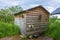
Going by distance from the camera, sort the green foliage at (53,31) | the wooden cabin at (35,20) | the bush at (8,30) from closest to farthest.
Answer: the green foliage at (53,31) → the wooden cabin at (35,20) → the bush at (8,30)

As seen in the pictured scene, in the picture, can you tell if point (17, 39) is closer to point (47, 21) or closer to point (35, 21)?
point (35, 21)

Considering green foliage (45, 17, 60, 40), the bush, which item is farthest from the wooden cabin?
the bush

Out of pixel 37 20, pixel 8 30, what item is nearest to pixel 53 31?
pixel 37 20

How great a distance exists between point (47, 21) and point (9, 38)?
3.43 metres

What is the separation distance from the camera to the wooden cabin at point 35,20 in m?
12.5

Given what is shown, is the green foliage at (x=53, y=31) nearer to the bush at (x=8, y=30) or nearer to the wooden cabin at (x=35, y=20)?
the wooden cabin at (x=35, y=20)

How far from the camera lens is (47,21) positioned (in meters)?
13.3

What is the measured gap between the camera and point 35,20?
1283cm

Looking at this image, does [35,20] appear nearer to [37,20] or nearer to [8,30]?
[37,20]

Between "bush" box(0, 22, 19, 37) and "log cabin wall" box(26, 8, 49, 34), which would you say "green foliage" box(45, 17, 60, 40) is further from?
"bush" box(0, 22, 19, 37)

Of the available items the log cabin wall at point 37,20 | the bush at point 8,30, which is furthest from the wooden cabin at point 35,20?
the bush at point 8,30

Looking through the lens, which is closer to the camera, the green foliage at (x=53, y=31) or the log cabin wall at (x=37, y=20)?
the green foliage at (x=53, y=31)

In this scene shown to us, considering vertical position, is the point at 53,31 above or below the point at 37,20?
below

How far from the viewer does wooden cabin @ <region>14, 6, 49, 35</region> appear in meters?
12.5
